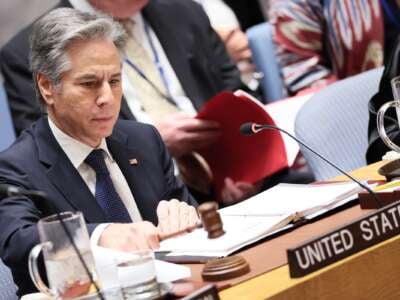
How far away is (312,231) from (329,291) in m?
0.32

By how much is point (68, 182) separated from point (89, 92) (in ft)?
0.93

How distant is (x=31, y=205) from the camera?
2.67m

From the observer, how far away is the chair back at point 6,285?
272cm

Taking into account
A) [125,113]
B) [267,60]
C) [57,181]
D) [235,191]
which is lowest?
Result: [235,191]

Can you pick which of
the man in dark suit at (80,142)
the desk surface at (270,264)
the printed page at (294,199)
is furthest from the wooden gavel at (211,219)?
the man in dark suit at (80,142)

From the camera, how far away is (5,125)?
13.4ft

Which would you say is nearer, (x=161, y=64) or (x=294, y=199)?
(x=294, y=199)

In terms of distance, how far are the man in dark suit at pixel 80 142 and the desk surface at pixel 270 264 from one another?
1.44 feet

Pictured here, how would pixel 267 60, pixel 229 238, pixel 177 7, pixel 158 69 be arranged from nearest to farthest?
1. pixel 229 238
2. pixel 158 69
3. pixel 177 7
4. pixel 267 60

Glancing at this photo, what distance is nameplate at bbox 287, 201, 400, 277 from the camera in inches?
77.5

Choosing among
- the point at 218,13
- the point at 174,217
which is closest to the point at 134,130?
the point at 174,217

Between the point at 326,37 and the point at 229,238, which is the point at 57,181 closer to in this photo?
the point at 229,238

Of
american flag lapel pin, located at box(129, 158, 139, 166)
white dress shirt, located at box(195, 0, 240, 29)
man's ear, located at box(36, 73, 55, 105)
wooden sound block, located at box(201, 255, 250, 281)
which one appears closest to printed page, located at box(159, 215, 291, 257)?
wooden sound block, located at box(201, 255, 250, 281)

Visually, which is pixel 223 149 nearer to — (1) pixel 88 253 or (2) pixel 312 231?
(2) pixel 312 231
